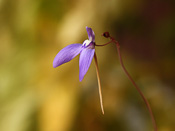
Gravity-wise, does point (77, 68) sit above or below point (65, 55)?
below

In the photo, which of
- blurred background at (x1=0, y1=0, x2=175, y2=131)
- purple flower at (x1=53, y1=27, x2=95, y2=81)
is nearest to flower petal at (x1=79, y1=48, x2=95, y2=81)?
purple flower at (x1=53, y1=27, x2=95, y2=81)

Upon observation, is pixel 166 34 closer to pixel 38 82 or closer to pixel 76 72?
pixel 76 72

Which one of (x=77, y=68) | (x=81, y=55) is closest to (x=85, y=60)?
(x=81, y=55)

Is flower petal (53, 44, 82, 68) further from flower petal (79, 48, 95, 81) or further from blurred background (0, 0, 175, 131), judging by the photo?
blurred background (0, 0, 175, 131)

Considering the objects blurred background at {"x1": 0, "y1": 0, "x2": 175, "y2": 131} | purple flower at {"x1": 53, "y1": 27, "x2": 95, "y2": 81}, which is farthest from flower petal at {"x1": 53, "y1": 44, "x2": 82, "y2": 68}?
blurred background at {"x1": 0, "y1": 0, "x2": 175, "y2": 131}

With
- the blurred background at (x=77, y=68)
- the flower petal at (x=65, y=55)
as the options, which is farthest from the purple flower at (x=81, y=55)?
the blurred background at (x=77, y=68)

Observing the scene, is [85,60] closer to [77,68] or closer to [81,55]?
[81,55]

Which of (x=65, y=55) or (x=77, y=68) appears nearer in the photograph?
Result: (x=65, y=55)

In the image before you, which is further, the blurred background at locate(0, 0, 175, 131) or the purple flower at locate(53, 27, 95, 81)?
the blurred background at locate(0, 0, 175, 131)

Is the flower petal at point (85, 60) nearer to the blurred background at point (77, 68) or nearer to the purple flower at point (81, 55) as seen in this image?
the purple flower at point (81, 55)
